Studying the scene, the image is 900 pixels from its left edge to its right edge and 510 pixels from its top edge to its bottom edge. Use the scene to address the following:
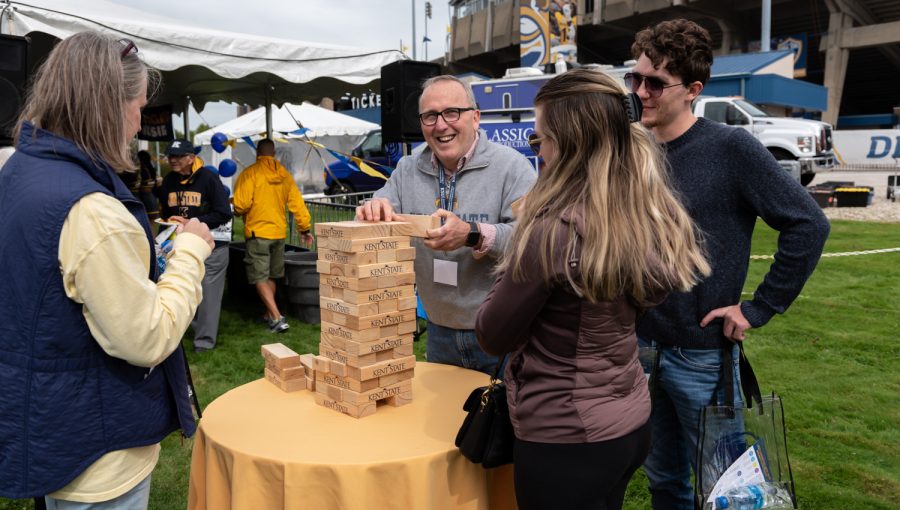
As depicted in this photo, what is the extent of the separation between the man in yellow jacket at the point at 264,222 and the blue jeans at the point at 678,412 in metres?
4.80

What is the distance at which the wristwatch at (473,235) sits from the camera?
2348mm

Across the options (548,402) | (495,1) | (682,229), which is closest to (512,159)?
(682,229)

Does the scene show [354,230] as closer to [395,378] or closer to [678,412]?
[395,378]

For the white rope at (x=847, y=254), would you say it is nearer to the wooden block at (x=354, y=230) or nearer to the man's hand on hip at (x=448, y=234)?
the man's hand on hip at (x=448, y=234)

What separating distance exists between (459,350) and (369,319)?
698mm

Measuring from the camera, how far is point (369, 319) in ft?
6.95

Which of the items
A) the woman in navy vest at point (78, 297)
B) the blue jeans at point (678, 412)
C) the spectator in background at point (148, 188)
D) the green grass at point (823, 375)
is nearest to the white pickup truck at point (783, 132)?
the green grass at point (823, 375)

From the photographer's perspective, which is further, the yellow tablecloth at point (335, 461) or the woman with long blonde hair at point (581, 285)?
the yellow tablecloth at point (335, 461)

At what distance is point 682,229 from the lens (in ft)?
5.55

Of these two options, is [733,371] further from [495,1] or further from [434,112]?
[495,1]

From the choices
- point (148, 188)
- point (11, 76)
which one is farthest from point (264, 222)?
point (11, 76)

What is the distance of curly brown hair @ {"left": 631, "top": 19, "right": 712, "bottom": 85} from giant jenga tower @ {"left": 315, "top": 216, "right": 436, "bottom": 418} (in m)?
0.92

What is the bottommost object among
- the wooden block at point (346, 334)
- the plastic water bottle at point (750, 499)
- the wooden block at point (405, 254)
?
the plastic water bottle at point (750, 499)

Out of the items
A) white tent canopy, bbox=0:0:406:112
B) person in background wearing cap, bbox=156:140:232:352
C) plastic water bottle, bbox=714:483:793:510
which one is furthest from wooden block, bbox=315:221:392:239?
person in background wearing cap, bbox=156:140:232:352
